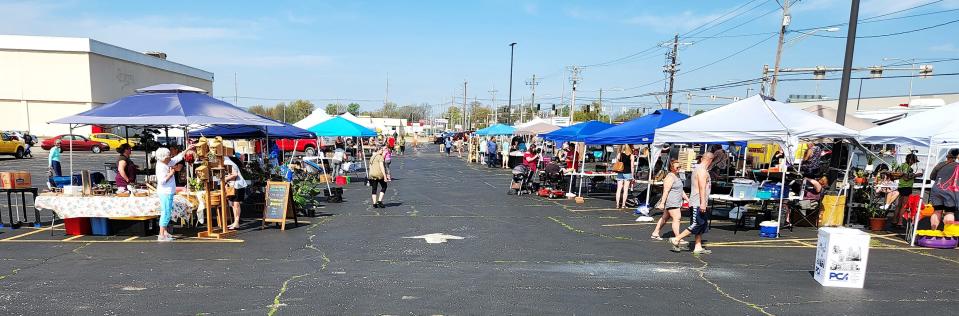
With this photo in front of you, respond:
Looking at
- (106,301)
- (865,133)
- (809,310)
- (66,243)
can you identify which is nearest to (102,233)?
(66,243)

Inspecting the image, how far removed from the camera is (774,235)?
9898 millimetres

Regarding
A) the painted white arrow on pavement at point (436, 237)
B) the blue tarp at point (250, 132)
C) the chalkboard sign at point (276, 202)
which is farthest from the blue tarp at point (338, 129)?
the painted white arrow on pavement at point (436, 237)

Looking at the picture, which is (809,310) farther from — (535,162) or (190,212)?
(535,162)

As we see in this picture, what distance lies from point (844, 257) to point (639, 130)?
7726 millimetres

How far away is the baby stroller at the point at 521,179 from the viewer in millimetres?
16172

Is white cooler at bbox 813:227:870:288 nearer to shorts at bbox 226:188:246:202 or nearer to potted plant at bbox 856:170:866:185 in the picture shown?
potted plant at bbox 856:170:866:185

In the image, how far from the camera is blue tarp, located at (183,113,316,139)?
1457cm

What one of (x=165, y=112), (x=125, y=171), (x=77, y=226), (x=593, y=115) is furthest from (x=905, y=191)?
(x=593, y=115)

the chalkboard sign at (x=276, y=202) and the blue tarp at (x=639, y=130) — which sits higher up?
the blue tarp at (x=639, y=130)

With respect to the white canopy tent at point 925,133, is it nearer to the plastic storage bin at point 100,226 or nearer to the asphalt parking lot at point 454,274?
the asphalt parking lot at point 454,274

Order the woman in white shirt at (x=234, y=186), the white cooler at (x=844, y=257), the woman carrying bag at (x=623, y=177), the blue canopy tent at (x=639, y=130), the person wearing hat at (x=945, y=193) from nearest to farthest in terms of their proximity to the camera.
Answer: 1. the white cooler at (x=844, y=257)
2. the person wearing hat at (x=945, y=193)
3. the woman in white shirt at (x=234, y=186)
4. the blue canopy tent at (x=639, y=130)
5. the woman carrying bag at (x=623, y=177)

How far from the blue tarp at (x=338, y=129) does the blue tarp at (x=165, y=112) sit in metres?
6.55

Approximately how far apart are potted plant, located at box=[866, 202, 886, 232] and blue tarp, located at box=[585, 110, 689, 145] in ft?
15.3

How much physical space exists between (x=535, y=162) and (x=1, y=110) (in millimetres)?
52869
